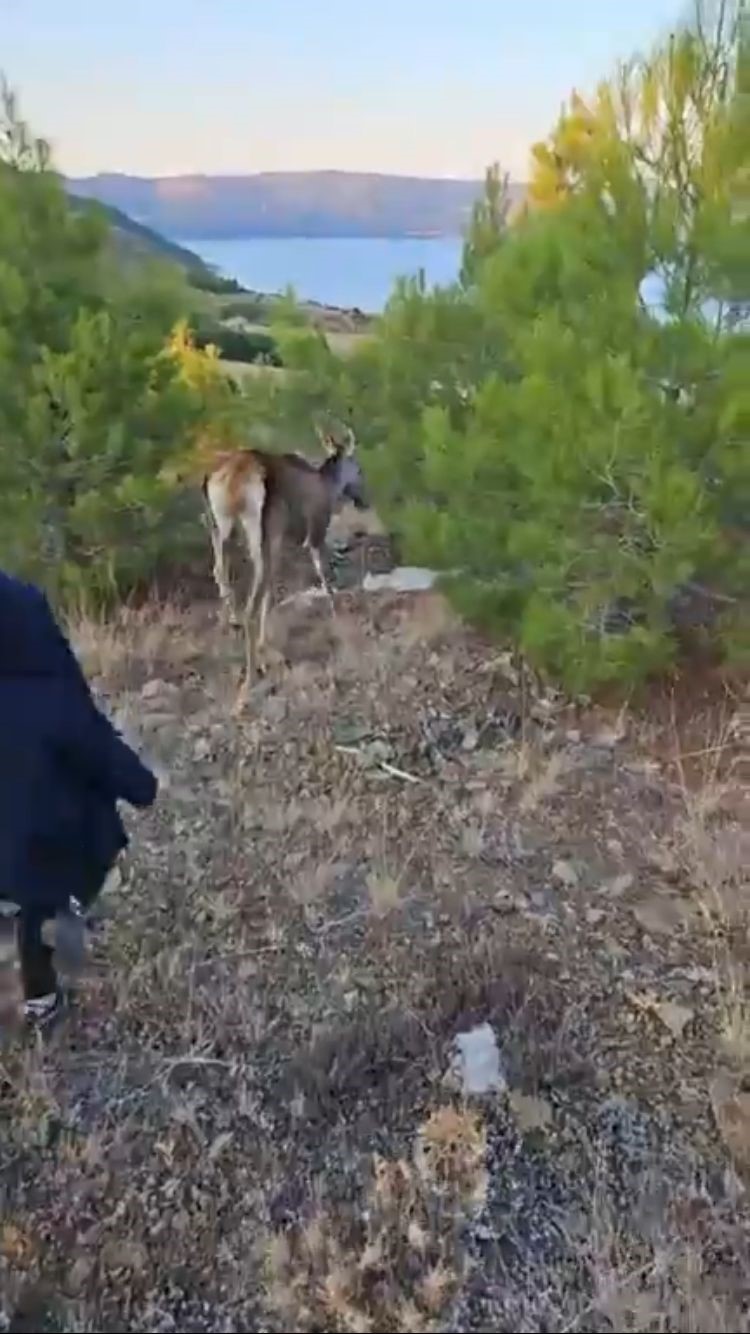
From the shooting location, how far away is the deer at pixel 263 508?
6.93 metres

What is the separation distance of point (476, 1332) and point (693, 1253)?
53cm

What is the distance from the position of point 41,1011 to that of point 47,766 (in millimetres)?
833

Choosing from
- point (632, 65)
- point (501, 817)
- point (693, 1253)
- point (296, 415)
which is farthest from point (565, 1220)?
point (296, 415)

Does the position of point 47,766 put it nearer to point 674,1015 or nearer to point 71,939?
point 71,939

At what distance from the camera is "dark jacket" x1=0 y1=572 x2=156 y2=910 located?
10.4 feet

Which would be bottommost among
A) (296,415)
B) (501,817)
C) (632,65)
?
(501,817)

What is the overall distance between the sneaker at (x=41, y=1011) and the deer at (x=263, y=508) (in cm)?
297

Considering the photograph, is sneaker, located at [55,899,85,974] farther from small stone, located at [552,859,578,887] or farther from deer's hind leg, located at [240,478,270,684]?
deer's hind leg, located at [240,478,270,684]

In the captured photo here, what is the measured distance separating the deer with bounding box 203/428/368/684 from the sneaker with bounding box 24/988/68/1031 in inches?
117

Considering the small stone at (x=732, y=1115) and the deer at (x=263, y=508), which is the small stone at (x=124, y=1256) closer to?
the small stone at (x=732, y=1115)

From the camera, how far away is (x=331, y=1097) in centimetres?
344

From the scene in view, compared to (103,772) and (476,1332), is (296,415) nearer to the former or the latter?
(103,772)

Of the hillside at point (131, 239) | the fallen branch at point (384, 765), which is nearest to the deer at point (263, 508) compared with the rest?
the fallen branch at point (384, 765)

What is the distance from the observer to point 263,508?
276 inches
